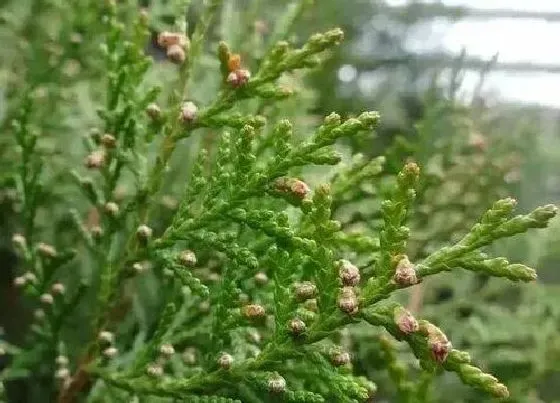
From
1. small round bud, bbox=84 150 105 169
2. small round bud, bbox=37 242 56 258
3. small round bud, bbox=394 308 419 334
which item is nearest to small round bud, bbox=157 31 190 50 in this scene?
small round bud, bbox=84 150 105 169

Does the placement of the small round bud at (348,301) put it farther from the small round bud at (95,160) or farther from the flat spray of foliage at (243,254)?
the small round bud at (95,160)

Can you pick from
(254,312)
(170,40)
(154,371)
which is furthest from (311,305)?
(170,40)

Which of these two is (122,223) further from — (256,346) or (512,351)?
(512,351)

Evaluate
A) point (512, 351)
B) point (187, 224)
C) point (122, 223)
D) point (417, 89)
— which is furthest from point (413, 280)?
point (417, 89)

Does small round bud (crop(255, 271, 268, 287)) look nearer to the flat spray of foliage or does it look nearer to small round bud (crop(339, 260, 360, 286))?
the flat spray of foliage

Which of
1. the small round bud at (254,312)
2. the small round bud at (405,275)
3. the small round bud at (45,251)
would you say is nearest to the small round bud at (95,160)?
the small round bud at (45,251)
